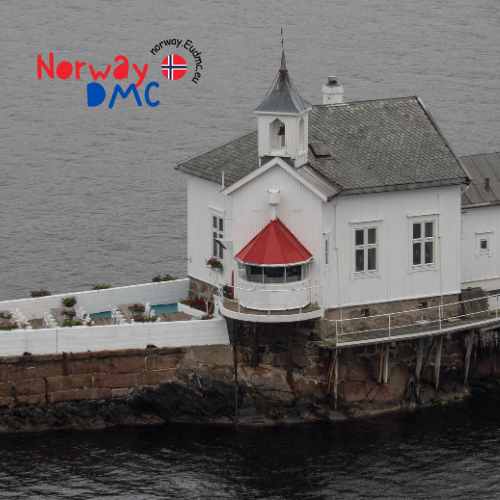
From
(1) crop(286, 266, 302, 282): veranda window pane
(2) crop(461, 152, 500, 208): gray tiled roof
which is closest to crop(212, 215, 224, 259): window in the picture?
(1) crop(286, 266, 302, 282): veranda window pane

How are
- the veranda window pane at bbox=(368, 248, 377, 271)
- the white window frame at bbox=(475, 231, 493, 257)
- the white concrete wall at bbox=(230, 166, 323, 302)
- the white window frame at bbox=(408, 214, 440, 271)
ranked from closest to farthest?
the white concrete wall at bbox=(230, 166, 323, 302) → the veranda window pane at bbox=(368, 248, 377, 271) → the white window frame at bbox=(408, 214, 440, 271) → the white window frame at bbox=(475, 231, 493, 257)

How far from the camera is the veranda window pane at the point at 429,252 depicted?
80062mm

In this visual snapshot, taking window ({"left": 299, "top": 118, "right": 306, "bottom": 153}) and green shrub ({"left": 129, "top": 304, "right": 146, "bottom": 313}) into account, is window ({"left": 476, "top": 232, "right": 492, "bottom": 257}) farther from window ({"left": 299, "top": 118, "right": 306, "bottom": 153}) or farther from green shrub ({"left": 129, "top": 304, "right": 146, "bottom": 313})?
green shrub ({"left": 129, "top": 304, "right": 146, "bottom": 313})

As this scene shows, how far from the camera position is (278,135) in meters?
78.4

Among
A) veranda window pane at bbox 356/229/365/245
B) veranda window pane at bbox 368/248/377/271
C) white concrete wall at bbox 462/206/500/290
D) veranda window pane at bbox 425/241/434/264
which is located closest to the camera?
veranda window pane at bbox 356/229/365/245

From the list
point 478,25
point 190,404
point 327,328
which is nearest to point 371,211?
point 327,328

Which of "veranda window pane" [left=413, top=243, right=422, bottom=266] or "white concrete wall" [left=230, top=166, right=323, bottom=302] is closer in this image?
"white concrete wall" [left=230, top=166, right=323, bottom=302]

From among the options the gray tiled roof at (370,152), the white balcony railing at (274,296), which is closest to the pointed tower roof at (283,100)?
the gray tiled roof at (370,152)

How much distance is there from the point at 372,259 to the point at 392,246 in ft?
3.05

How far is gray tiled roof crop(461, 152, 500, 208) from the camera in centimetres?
8219

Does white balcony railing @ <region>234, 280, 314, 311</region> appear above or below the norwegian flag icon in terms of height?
below

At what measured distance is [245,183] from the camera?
255ft

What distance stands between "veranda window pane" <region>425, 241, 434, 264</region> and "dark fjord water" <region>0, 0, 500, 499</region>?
6.04m

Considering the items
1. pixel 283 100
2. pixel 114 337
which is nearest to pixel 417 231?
pixel 283 100
